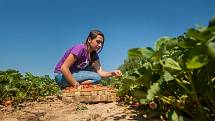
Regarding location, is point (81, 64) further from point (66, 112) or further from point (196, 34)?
point (196, 34)

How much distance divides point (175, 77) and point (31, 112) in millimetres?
3016

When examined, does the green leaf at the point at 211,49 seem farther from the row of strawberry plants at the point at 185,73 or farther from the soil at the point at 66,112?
the soil at the point at 66,112

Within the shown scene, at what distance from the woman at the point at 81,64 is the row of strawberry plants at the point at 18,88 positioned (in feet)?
1.48

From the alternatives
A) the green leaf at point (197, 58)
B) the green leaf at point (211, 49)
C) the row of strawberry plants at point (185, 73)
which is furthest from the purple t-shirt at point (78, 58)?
the green leaf at point (211, 49)

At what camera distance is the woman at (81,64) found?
23.0 feet

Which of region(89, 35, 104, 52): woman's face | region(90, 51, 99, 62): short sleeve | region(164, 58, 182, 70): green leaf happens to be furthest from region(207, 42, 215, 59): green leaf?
region(90, 51, 99, 62): short sleeve

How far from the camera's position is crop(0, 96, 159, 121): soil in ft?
14.4

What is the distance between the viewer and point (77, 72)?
728 cm

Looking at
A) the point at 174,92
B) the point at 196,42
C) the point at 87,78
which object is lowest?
the point at 174,92

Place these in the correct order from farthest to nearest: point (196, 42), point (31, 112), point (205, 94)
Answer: point (31, 112)
point (205, 94)
point (196, 42)

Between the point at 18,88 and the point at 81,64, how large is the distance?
118 cm

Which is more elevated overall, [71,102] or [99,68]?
[99,68]

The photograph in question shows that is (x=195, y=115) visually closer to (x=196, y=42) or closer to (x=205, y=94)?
(x=205, y=94)

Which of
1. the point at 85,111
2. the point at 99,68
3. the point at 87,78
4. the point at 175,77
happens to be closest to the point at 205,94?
the point at 175,77
